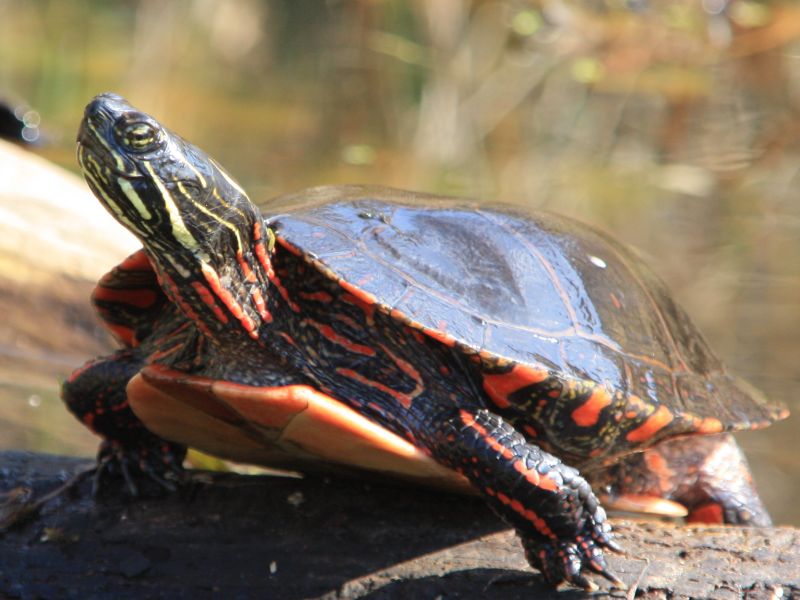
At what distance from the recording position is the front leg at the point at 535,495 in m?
2.16

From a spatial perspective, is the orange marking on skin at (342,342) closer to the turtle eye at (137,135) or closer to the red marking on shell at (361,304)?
the red marking on shell at (361,304)

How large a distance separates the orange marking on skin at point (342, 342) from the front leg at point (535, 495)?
0.93 ft

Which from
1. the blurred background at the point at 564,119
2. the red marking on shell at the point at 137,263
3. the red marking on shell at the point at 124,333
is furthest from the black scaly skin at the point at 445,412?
the blurred background at the point at 564,119

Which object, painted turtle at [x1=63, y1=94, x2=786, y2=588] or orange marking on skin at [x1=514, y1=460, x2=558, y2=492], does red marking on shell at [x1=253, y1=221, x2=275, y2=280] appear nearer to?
painted turtle at [x1=63, y1=94, x2=786, y2=588]

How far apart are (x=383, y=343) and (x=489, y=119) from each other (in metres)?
6.86

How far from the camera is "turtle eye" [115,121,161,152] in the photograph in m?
2.15

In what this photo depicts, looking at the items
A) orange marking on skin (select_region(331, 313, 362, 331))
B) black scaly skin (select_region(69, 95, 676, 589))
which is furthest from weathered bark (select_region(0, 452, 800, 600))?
orange marking on skin (select_region(331, 313, 362, 331))

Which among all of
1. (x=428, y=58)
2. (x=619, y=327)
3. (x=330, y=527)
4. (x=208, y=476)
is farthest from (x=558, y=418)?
(x=428, y=58)

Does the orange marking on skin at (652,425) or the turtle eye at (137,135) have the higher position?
the turtle eye at (137,135)

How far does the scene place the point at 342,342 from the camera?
93.7 inches

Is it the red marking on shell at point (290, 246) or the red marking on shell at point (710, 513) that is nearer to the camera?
the red marking on shell at point (290, 246)

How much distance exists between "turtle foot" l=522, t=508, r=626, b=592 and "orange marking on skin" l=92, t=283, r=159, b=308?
1233mm

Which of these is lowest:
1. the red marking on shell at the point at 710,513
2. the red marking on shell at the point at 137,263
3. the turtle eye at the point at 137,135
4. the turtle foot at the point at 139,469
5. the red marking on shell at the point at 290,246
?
the turtle foot at the point at 139,469

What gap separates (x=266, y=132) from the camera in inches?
405
